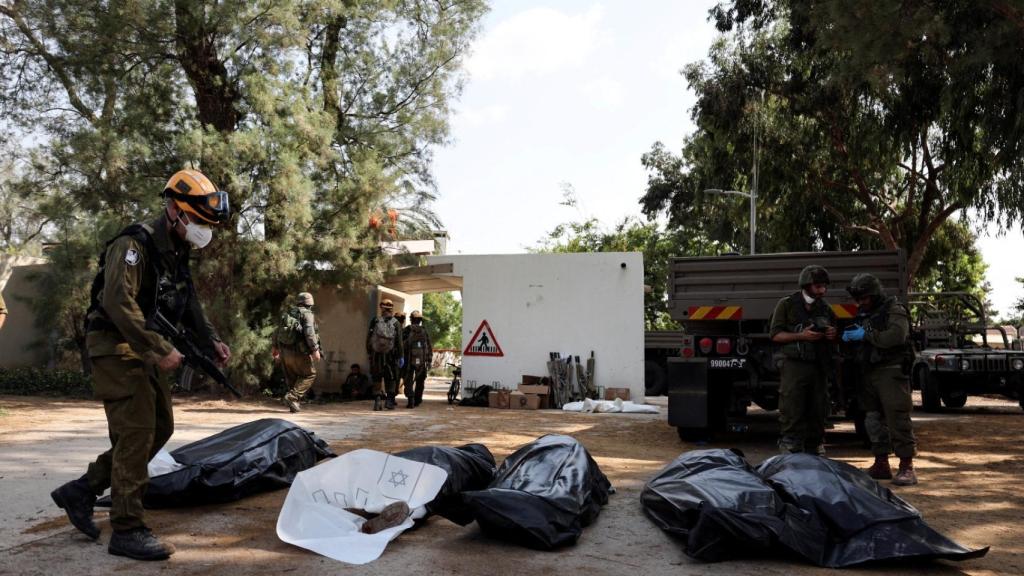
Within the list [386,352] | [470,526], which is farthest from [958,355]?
[470,526]

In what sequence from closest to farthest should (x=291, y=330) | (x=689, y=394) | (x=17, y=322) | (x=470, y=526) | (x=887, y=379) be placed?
(x=470, y=526) → (x=887, y=379) → (x=689, y=394) → (x=291, y=330) → (x=17, y=322)

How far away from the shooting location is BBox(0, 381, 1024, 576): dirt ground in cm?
366

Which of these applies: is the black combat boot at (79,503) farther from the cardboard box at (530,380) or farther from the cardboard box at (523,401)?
the cardboard box at (530,380)

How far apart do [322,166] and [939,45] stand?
9.91m

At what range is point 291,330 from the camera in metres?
11.6

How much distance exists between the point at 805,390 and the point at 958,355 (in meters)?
8.21

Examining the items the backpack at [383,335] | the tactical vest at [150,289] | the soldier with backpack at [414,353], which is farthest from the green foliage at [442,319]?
the tactical vest at [150,289]

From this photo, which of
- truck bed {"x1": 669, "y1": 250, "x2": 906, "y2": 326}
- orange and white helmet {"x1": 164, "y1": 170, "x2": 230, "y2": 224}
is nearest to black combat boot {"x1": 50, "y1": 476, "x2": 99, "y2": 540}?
orange and white helmet {"x1": 164, "y1": 170, "x2": 230, "y2": 224}

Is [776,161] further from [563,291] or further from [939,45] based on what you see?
[939,45]

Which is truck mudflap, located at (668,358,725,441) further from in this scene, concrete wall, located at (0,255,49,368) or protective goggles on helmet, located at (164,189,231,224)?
concrete wall, located at (0,255,49,368)

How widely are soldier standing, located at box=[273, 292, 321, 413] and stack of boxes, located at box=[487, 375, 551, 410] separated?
370 cm

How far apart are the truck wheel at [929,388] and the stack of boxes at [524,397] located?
6479 millimetres

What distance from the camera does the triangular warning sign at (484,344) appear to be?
15.3 m

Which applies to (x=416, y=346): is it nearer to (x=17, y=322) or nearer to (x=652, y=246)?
(x=17, y=322)
